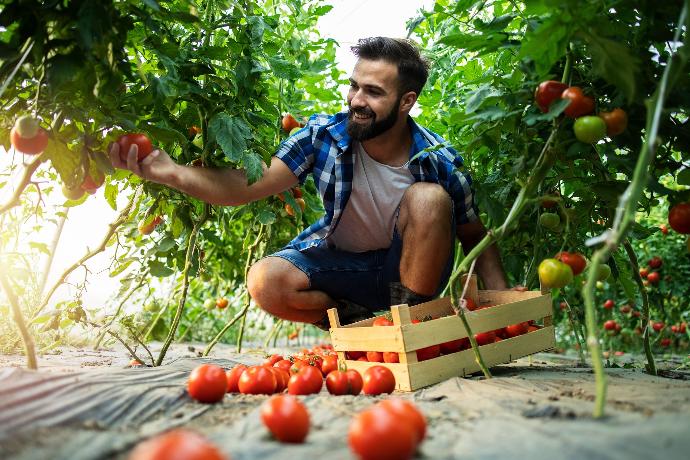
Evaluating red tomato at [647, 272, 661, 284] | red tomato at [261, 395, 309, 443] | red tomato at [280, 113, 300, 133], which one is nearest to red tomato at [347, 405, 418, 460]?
red tomato at [261, 395, 309, 443]

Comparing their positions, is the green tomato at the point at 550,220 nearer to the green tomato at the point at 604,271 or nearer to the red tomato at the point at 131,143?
the green tomato at the point at 604,271

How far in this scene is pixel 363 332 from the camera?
7.60 ft

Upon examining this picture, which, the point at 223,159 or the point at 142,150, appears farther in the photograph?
the point at 223,159

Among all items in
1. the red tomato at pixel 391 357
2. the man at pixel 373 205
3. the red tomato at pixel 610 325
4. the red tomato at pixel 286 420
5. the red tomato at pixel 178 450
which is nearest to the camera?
the red tomato at pixel 178 450

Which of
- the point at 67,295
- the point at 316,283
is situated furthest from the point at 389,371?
the point at 67,295

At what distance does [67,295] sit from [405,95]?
2.15 metres

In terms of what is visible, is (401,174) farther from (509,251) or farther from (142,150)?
(142,150)

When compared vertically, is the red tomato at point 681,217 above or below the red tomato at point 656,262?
above

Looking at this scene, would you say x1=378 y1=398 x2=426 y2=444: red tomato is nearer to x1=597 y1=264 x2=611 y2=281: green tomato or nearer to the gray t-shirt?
x1=597 y1=264 x2=611 y2=281: green tomato

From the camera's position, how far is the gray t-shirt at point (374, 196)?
296 cm

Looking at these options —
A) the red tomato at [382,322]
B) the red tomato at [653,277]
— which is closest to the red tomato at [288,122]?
the red tomato at [382,322]

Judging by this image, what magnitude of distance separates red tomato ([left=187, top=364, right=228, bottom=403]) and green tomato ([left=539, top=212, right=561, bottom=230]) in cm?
147

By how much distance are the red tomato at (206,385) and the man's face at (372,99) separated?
152 centimetres

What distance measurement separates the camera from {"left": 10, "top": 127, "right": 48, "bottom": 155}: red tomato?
178 centimetres
